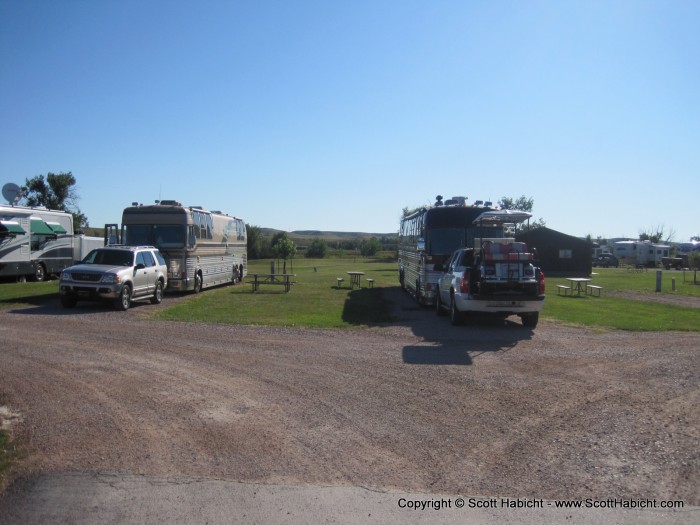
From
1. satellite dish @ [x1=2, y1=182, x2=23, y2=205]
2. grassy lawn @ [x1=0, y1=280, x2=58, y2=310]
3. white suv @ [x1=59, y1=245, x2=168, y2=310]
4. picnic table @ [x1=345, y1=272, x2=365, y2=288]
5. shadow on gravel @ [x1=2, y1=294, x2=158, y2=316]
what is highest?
satellite dish @ [x1=2, y1=182, x2=23, y2=205]

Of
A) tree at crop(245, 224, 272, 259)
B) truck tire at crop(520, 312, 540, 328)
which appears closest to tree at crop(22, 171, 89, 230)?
tree at crop(245, 224, 272, 259)

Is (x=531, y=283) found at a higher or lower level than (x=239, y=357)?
higher

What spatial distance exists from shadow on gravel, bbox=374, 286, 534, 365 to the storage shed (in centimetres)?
3572

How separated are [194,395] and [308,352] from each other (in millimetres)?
3538

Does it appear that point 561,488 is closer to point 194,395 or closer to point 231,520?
point 231,520

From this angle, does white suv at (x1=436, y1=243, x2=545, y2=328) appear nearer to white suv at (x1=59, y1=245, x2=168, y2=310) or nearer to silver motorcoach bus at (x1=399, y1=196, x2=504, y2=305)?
silver motorcoach bus at (x1=399, y1=196, x2=504, y2=305)

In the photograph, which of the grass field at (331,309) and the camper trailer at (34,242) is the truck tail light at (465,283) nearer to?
the grass field at (331,309)

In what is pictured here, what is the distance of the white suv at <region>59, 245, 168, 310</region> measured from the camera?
17.5 meters

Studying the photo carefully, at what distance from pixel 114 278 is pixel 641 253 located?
72.5 m

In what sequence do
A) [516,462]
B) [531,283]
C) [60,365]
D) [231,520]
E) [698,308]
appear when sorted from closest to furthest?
[231,520]
[516,462]
[60,365]
[531,283]
[698,308]

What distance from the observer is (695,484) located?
Result: 5.19 meters

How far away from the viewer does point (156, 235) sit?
886 inches

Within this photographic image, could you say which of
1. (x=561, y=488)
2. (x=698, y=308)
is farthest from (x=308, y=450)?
(x=698, y=308)

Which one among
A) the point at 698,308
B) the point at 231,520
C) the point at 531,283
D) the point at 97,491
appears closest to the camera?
the point at 231,520
